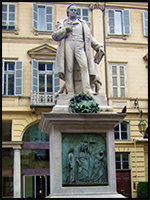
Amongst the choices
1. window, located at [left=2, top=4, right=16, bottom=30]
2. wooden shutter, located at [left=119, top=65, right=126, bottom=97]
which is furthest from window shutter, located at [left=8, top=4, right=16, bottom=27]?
wooden shutter, located at [left=119, top=65, right=126, bottom=97]

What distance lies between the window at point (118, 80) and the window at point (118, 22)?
8.03 ft

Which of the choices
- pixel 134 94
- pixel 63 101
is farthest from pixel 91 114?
pixel 134 94

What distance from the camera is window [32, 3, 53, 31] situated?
79.2 ft

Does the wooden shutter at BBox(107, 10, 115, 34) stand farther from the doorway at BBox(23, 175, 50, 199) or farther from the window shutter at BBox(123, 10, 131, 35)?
the doorway at BBox(23, 175, 50, 199)

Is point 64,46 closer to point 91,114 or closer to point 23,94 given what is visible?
point 91,114

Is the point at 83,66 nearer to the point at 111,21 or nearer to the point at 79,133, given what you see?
the point at 79,133

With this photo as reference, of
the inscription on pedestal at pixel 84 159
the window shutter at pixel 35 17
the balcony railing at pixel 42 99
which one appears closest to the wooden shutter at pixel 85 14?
the window shutter at pixel 35 17

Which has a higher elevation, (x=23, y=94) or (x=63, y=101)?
(x=23, y=94)

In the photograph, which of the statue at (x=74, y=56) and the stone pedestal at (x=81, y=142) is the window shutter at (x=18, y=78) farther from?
the stone pedestal at (x=81, y=142)

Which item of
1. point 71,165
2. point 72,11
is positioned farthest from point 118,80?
point 71,165

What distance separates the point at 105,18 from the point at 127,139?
7.97m

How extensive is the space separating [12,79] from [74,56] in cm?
1479

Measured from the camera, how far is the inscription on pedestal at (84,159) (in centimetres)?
752

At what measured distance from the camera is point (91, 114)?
764 cm
